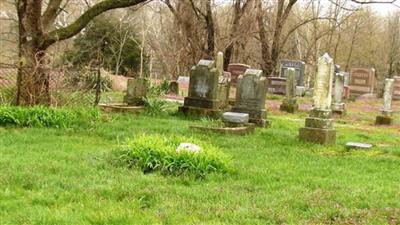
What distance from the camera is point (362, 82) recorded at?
A: 36.9 m

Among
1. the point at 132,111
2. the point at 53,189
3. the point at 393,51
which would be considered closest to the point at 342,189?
the point at 53,189

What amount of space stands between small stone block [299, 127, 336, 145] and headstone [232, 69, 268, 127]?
2.24 metres

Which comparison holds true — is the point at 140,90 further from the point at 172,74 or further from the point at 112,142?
the point at 172,74

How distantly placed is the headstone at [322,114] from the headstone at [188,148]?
4.32 metres

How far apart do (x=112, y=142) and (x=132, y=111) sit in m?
4.88

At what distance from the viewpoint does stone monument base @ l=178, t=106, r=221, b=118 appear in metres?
14.7

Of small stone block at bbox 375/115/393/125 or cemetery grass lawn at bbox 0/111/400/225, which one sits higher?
small stone block at bbox 375/115/393/125

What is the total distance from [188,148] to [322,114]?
4.83 m

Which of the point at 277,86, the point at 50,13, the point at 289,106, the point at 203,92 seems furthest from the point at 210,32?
the point at 50,13

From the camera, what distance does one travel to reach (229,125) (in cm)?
1214

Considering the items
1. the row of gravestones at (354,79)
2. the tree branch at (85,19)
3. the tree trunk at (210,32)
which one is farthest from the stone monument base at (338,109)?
the tree trunk at (210,32)

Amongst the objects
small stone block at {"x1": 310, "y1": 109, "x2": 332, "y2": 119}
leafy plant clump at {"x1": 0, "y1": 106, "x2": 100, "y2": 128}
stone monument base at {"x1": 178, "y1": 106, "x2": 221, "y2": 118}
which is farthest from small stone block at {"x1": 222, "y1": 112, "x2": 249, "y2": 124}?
leafy plant clump at {"x1": 0, "y1": 106, "x2": 100, "y2": 128}

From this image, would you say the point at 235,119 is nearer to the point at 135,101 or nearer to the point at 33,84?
the point at 135,101

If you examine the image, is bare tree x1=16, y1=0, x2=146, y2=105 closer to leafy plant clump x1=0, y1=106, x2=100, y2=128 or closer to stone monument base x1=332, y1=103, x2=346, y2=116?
leafy plant clump x1=0, y1=106, x2=100, y2=128
